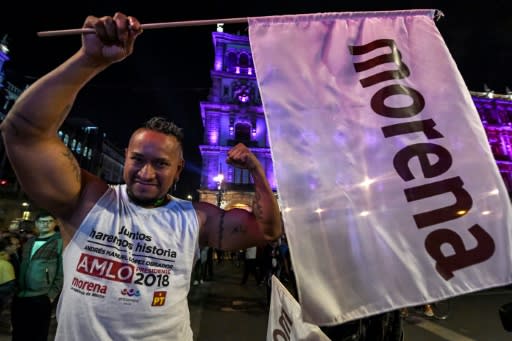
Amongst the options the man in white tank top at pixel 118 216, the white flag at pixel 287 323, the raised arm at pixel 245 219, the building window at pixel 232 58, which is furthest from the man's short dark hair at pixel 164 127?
the building window at pixel 232 58

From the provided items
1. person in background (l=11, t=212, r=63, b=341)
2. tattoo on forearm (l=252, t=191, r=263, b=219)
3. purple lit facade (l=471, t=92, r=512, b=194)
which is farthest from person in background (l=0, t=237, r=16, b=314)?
purple lit facade (l=471, t=92, r=512, b=194)

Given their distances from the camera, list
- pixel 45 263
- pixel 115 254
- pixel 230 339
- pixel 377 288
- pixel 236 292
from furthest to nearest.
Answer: pixel 236 292
pixel 230 339
pixel 45 263
pixel 115 254
pixel 377 288

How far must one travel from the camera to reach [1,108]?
32531 millimetres

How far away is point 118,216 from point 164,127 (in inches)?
22.3

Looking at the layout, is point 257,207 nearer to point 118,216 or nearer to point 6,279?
point 118,216

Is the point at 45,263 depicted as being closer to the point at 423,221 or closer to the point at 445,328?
the point at 423,221

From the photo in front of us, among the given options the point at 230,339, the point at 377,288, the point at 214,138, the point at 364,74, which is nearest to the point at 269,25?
the point at 364,74

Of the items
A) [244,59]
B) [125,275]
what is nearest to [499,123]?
[244,59]

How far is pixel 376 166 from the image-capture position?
145cm

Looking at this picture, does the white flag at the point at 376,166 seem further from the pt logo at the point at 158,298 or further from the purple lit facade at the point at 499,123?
the purple lit facade at the point at 499,123

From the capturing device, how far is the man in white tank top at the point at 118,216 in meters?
1.28

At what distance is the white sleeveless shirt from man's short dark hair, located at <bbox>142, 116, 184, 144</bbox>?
438 mm

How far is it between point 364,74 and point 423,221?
855mm

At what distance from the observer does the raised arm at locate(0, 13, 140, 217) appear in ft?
4.04
